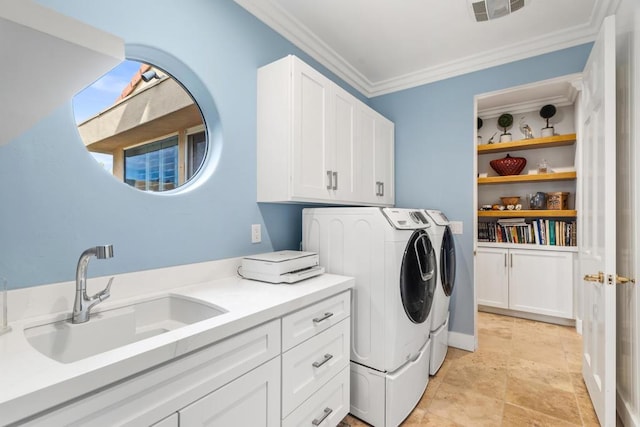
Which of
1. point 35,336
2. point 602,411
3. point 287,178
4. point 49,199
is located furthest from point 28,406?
point 602,411

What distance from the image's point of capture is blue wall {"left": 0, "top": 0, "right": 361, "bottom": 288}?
3.54ft

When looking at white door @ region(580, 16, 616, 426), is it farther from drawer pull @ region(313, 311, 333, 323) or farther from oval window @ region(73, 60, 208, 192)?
oval window @ region(73, 60, 208, 192)

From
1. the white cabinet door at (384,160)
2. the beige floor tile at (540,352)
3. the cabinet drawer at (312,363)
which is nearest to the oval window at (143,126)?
the cabinet drawer at (312,363)

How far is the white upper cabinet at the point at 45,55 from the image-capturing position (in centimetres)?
41

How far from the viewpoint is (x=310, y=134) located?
6.29 ft

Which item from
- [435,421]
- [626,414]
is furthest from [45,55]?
[626,414]

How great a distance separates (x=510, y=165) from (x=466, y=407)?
2.94 meters

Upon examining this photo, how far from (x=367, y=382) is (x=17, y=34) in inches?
77.1

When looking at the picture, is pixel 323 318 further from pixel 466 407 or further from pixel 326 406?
pixel 466 407

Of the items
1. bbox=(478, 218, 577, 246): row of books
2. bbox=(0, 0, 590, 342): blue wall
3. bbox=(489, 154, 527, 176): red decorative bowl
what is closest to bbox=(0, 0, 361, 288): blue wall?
bbox=(0, 0, 590, 342): blue wall

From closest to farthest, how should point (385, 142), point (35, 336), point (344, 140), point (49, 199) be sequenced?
point (35, 336), point (49, 199), point (344, 140), point (385, 142)

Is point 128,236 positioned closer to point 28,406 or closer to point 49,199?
point 49,199

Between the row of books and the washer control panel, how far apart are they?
7.19 ft

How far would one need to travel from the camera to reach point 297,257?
67.2 inches
